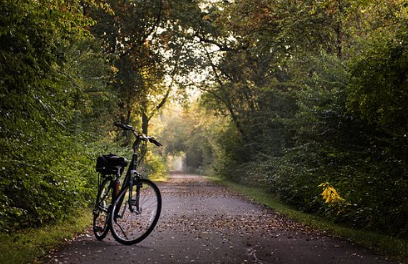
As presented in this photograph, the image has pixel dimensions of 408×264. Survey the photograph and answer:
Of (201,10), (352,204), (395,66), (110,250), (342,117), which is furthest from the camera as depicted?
(201,10)

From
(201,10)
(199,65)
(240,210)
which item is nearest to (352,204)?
(240,210)

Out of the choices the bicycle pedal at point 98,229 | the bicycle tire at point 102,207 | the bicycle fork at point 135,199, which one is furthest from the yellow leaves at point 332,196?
the bicycle pedal at point 98,229

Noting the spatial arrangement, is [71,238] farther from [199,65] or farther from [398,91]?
[199,65]

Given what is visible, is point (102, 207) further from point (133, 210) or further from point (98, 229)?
point (133, 210)

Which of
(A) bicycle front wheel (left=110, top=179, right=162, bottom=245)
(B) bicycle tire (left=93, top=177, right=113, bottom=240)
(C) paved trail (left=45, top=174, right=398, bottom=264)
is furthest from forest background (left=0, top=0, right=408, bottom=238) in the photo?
(A) bicycle front wheel (left=110, top=179, right=162, bottom=245)

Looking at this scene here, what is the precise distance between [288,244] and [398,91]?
3376mm

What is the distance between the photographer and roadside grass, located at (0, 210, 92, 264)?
5.67 meters

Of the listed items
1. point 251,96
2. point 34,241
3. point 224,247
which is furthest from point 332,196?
point 251,96

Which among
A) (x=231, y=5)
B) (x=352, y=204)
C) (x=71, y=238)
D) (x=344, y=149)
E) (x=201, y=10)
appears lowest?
(x=71, y=238)

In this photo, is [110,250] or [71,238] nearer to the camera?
[110,250]

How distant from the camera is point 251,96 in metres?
31.9

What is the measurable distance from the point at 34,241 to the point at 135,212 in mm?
1509

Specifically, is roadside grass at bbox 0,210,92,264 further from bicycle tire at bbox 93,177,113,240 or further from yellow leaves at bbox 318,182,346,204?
yellow leaves at bbox 318,182,346,204

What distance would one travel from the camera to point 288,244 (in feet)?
24.1
